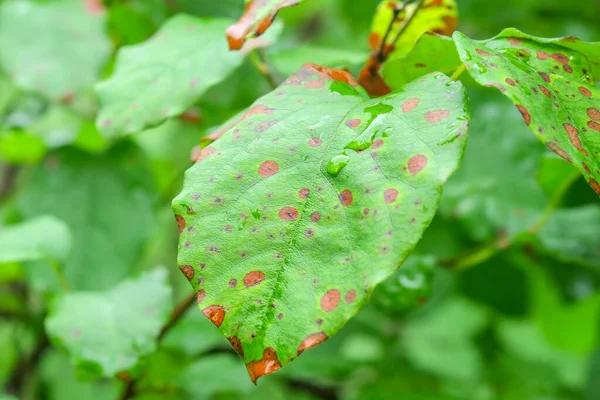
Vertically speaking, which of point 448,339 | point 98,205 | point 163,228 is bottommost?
point 448,339

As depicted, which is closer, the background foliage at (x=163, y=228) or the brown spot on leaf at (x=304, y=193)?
the brown spot on leaf at (x=304, y=193)

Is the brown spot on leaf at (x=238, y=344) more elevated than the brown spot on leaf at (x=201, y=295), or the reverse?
the brown spot on leaf at (x=201, y=295)

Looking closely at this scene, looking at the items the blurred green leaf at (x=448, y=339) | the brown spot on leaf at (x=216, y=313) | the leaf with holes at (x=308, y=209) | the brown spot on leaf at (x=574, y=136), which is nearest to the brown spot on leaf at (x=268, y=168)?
the leaf with holes at (x=308, y=209)

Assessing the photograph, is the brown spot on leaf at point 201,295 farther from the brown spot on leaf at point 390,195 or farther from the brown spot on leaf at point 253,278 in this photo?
the brown spot on leaf at point 390,195

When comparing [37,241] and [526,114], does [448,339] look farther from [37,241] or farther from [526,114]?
[526,114]

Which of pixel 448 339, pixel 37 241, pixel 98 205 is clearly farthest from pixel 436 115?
pixel 448 339

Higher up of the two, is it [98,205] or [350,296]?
[350,296]

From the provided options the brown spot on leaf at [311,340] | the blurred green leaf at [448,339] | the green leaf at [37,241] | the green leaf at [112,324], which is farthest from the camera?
the blurred green leaf at [448,339]
